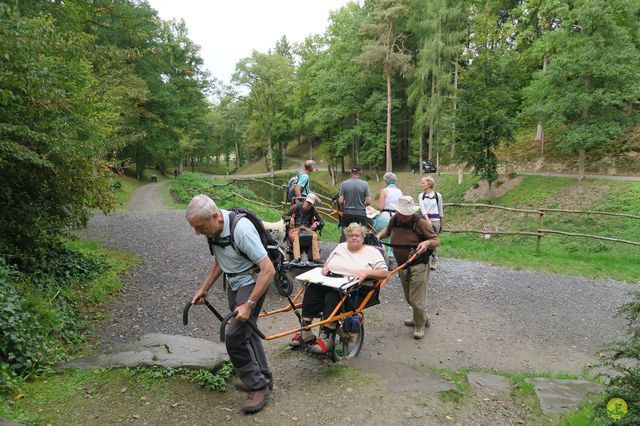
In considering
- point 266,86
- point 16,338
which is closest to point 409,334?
point 16,338

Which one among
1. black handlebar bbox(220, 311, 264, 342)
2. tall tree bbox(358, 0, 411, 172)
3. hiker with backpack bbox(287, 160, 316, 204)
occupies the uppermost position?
tall tree bbox(358, 0, 411, 172)

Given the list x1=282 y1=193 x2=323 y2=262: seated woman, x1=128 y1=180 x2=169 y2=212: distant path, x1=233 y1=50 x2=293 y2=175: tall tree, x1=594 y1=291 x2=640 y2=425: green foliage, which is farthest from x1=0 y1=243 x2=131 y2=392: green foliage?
x1=233 y1=50 x2=293 y2=175: tall tree

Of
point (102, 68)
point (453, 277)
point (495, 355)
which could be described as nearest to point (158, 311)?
point (495, 355)

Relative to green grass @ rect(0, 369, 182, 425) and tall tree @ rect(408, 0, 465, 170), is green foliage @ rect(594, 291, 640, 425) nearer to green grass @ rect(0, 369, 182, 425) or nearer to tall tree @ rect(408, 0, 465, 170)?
green grass @ rect(0, 369, 182, 425)

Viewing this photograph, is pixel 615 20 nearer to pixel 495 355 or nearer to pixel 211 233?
pixel 495 355

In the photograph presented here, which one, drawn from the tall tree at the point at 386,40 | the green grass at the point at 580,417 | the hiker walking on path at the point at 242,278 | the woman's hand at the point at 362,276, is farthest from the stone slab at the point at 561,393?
the tall tree at the point at 386,40

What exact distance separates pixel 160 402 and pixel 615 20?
72.3 feet

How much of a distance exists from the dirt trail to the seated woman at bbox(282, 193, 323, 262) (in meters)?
1.01

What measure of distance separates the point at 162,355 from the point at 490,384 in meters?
3.41

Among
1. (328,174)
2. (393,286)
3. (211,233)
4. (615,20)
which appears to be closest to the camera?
(211,233)

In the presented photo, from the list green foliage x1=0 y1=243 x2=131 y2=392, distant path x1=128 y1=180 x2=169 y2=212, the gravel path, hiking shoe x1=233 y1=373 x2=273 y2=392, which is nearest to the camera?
hiking shoe x1=233 y1=373 x2=273 y2=392

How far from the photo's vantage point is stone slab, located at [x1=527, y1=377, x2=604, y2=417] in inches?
141

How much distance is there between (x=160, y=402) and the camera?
3.49 m

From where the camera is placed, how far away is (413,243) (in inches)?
198
